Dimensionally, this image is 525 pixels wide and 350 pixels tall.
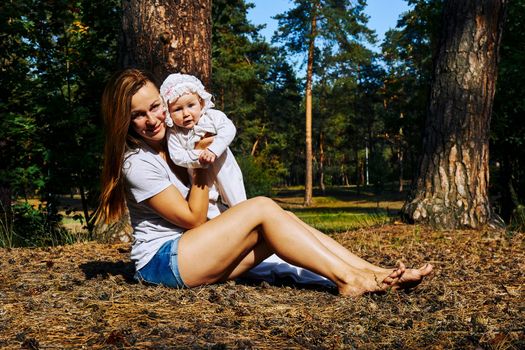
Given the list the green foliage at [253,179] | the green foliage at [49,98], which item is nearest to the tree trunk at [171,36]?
the green foliage at [49,98]

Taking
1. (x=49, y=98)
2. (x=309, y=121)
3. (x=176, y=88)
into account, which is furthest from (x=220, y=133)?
(x=309, y=121)

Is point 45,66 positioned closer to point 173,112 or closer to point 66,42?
point 66,42

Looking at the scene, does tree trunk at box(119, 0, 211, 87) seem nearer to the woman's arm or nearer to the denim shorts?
the woman's arm

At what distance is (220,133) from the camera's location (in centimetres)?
346

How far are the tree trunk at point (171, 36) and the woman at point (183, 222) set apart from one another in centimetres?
166

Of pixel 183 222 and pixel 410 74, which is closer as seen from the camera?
pixel 183 222

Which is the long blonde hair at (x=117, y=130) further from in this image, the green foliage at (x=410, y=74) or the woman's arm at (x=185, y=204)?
the green foliage at (x=410, y=74)

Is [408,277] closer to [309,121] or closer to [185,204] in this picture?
[185,204]

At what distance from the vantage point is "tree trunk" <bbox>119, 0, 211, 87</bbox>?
500 centimetres

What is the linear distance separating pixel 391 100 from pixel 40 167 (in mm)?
41517

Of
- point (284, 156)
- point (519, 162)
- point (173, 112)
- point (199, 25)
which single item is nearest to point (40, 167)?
point (199, 25)

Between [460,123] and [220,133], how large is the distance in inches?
142

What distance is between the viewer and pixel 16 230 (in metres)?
7.14

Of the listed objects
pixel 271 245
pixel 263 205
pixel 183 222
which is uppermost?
pixel 263 205
